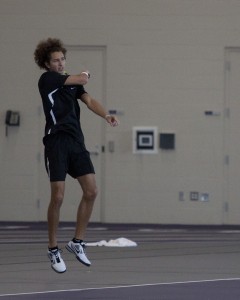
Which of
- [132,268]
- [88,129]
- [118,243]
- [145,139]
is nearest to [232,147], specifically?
[145,139]

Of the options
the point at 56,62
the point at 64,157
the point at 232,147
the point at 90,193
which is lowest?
the point at 90,193

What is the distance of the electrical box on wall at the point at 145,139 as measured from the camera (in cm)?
1717

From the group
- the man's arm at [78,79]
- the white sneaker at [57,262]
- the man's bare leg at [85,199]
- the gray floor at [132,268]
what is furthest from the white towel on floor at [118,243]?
the man's arm at [78,79]

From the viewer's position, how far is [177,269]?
36.7 ft

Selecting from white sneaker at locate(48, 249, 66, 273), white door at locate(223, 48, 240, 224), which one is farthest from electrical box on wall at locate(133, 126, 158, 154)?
white sneaker at locate(48, 249, 66, 273)

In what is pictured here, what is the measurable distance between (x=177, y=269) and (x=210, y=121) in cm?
628

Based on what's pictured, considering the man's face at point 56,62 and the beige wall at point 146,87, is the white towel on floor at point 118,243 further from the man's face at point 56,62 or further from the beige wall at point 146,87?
the man's face at point 56,62

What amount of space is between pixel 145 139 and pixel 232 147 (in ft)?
4.53

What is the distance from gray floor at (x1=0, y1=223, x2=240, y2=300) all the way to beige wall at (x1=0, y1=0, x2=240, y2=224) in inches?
46.5

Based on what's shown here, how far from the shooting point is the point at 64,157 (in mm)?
10008

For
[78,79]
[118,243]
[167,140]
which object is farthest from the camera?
[167,140]

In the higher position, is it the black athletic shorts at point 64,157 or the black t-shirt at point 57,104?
the black t-shirt at point 57,104

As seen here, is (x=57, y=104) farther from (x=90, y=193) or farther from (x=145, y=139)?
(x=145, y=139)

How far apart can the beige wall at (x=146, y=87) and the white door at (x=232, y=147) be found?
0.08 m
